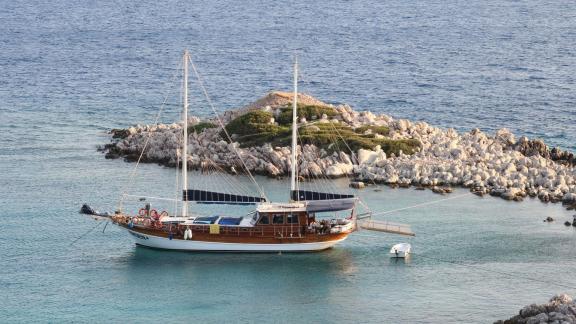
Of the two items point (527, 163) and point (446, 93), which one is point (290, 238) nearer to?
point (527, 163)

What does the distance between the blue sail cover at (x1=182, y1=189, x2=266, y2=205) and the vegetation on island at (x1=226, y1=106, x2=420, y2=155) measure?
20.0 metres

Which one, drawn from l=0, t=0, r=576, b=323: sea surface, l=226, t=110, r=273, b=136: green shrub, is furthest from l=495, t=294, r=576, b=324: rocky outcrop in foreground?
l=226, t=110, r=273, b=136: green shrub

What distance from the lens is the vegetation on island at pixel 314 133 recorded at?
93.2m

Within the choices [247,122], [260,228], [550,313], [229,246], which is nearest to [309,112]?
[247,122]

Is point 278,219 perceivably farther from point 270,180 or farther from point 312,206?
point 270,180

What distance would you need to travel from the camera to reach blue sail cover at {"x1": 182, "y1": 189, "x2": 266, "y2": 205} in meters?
73.3

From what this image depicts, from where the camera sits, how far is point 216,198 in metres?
73.6

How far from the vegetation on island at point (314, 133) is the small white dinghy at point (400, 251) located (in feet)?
68.5

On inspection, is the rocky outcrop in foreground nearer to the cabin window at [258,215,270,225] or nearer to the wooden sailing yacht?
the wooden sailing yacht

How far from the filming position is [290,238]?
72375 mm

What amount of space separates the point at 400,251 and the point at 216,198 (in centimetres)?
1196

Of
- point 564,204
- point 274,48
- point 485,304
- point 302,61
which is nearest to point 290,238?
point 485,304

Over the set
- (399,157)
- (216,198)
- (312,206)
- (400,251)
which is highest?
(399,157)

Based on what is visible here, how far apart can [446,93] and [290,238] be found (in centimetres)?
6304
